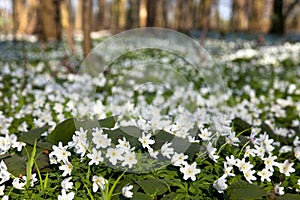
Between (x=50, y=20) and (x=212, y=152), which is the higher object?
(x=212, y=152)

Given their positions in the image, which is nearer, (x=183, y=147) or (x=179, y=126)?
(x=183, y=147)

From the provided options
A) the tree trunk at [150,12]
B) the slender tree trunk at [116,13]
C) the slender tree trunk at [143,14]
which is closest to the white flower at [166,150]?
the tree trunk at [150,12]

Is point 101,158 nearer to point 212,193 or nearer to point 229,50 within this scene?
point 212,193

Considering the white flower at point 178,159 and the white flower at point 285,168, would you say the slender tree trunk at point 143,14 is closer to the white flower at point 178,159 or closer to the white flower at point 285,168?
the white flower at point 285,168

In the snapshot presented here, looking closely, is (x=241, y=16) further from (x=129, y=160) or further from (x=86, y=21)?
(x=129, y=160)

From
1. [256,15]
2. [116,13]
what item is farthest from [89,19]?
[116,13]

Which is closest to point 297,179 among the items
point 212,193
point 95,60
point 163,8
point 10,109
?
point 212,193
